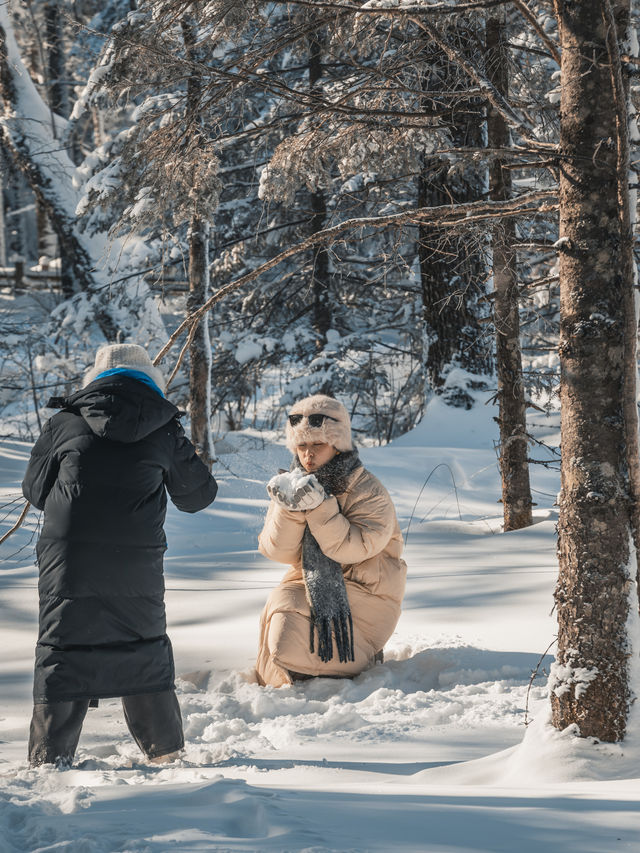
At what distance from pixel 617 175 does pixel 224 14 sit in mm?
2070

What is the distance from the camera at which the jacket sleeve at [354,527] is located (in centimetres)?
402

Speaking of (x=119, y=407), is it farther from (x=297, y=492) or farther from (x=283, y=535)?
(x=283, y=535)

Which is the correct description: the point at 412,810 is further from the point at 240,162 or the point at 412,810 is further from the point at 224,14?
the point at 240,162

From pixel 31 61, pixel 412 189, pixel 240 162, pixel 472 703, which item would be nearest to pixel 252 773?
pixel 472 703

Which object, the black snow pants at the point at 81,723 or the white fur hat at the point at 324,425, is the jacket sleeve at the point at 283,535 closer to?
the white fur hat at the point at 324,425

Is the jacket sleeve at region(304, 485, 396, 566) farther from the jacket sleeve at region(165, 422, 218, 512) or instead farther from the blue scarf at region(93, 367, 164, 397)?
the blue scarf at region(93, 367, 164, 397)

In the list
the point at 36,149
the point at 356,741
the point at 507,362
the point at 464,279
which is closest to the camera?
the point at 356,741

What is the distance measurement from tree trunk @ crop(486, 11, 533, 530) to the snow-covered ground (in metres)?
0.34

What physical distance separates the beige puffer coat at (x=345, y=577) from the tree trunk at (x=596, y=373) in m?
1.37

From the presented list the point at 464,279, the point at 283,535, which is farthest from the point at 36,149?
the point at 283,535

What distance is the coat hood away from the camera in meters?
3.04

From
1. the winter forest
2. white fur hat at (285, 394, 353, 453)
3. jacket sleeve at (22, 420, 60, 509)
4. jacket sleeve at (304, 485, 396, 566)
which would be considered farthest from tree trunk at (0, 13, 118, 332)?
jacket sleeve at (22, 420, 60, 509)

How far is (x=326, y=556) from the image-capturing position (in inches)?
163

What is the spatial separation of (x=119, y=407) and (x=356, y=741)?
1.57m
